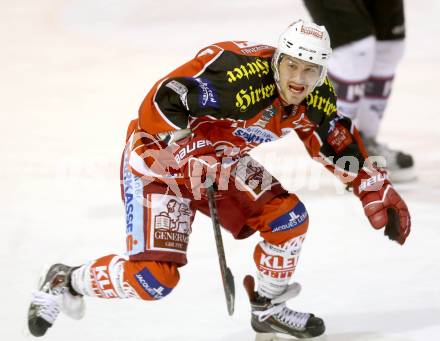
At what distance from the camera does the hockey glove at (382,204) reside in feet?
11.3

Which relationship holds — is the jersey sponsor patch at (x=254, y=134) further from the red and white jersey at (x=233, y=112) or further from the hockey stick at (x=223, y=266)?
the hockey stick at (x=223, y=266)

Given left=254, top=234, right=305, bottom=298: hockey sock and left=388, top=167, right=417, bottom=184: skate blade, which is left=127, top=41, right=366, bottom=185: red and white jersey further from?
left=388, top=167, right=417, bottom=184: skate blade

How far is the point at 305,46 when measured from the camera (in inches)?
129

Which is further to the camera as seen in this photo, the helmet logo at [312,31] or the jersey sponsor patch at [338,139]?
the jersey sponsor patch at [338,139]

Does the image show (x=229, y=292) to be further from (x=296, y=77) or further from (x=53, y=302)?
(x=296, y=77)

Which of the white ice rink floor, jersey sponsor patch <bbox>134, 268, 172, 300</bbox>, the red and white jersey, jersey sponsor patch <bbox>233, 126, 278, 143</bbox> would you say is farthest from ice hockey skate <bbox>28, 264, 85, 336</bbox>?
jersey sponsor patch <bbox>233, 126, 278, 143</bbox>

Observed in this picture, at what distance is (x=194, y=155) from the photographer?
321 cm

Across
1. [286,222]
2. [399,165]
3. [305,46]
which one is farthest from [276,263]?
[399,165]

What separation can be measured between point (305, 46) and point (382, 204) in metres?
0.63

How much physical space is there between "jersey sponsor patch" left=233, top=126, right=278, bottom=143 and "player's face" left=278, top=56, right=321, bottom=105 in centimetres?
18

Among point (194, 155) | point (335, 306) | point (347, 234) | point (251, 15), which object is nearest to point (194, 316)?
point (335, 306)

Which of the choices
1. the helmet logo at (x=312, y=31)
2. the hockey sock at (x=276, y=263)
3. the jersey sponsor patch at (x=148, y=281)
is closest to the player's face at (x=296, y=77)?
the helmet logo at (x=312, y=31)

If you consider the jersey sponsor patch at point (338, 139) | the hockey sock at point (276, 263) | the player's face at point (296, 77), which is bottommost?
the hockey sock at point (276, 263)

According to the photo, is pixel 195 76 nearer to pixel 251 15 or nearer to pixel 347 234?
pixel 347 234
